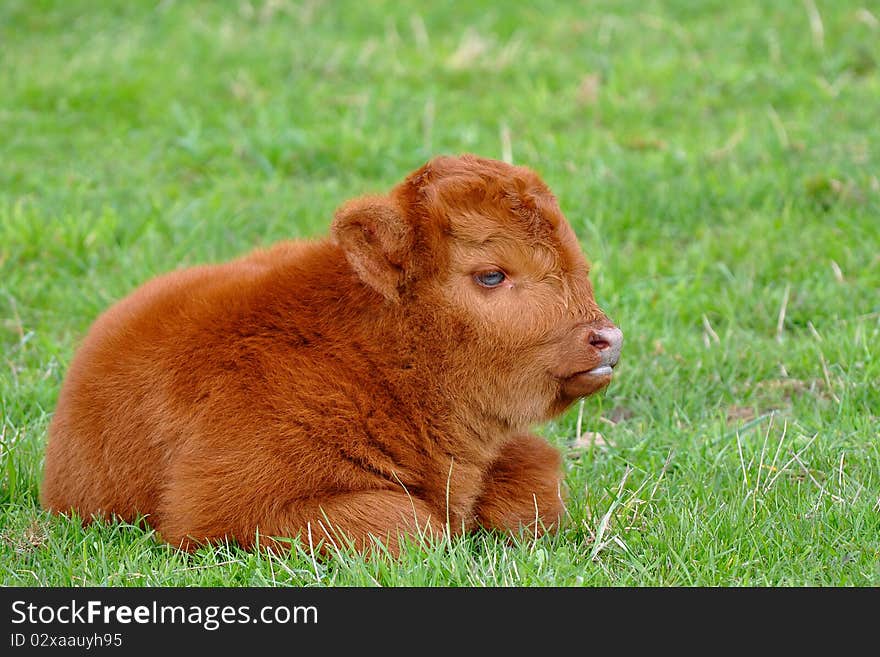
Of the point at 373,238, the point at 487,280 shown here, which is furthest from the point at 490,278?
the point at 373,238

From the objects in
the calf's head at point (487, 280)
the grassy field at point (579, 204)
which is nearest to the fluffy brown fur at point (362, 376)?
the calf's head at point (487, 280)

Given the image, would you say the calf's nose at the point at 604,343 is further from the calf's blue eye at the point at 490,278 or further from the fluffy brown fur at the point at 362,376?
the calf's blue eye at the point at 490,278

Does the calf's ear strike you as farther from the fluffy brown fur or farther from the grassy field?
the grassy field

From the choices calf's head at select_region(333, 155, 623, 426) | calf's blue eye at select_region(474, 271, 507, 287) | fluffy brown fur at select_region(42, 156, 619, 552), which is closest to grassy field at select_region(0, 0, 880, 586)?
fluffy brown fur at select_region(42, 156, 619, 552)

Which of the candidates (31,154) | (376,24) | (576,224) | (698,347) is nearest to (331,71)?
(376,24)

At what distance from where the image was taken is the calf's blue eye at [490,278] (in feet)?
14.1

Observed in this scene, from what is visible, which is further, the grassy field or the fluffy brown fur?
the grassy field

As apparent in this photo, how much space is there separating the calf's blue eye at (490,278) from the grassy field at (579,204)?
89 cm

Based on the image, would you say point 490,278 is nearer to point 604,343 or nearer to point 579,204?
point 604,343

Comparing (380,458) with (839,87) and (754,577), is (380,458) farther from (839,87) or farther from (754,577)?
(839,87)

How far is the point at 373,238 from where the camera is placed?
424 cm

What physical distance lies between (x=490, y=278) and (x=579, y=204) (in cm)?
389

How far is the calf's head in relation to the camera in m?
4.26

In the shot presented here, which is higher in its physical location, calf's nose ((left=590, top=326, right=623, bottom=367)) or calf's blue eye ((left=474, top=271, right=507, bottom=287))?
calf's blue eye ((left=474, top=271, right=507, bottom=287))
